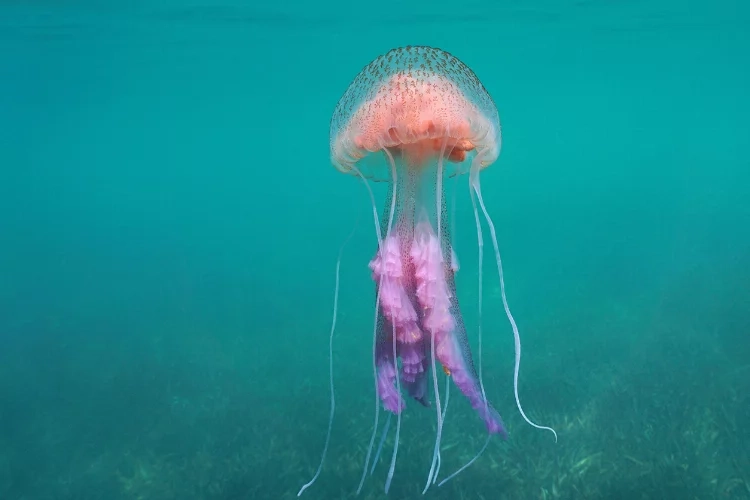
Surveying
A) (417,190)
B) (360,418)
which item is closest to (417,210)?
(417,190)

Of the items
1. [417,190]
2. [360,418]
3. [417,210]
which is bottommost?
[360,418]

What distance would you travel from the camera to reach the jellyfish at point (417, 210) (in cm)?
243

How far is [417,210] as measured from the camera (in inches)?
110

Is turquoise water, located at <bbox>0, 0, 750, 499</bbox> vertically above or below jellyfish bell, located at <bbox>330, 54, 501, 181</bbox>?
below

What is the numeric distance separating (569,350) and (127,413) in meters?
5.65

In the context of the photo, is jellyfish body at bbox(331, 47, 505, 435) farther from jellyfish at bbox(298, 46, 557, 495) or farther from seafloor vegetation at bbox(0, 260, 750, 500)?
seafloor vegetation at bbox(0, 260, 750, 500)

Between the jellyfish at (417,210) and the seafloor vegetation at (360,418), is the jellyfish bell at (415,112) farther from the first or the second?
the seafloor vegetation at (360,418)

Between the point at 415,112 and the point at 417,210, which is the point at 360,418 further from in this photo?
the point at 415,112

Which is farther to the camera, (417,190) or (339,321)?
(339,321)

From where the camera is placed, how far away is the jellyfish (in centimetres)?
243

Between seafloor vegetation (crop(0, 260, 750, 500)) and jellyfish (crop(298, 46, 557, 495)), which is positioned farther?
seafloor vegetation (crop(0, 260, 750, 500))

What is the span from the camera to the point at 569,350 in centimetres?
683

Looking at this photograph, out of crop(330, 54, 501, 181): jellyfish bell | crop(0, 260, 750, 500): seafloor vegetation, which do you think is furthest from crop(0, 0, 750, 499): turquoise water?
crop(330, 54, 501, 181): jellyfish bell

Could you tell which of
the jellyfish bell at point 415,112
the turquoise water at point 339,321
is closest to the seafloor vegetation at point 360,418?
the turquoise water at point 339,321
